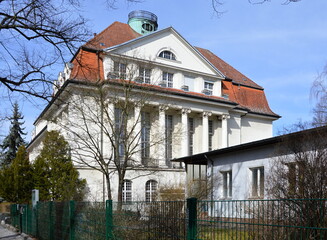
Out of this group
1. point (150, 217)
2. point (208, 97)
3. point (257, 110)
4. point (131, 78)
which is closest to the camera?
point (150, 217)

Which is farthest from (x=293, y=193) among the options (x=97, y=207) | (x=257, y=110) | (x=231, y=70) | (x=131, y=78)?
(x=231, y=70)

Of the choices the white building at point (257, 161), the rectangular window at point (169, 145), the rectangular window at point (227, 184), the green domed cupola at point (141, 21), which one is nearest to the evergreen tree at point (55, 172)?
the rectangular window at point (169, 145)

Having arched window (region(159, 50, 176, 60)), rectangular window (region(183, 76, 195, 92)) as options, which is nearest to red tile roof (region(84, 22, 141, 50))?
arched window (region(159, 50, 176, 60))

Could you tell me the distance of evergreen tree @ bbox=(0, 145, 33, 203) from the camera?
99.1 ft

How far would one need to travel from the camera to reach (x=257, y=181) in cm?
2055

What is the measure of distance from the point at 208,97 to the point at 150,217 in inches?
1294

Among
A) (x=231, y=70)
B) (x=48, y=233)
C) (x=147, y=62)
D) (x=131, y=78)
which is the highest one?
(x=231, y=70)

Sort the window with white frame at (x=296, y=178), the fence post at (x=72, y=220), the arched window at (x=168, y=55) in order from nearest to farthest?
1. the window with white frame at (x=296, y=178)
2. the fence post at (x=72, y=220)
3. the arched window at (x=168, y=55)

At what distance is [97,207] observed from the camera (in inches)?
343

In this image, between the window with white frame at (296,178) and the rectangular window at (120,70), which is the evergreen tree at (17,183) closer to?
the rectangular window at (120,70)

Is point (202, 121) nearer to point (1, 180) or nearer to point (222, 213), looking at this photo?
point (1, 180)

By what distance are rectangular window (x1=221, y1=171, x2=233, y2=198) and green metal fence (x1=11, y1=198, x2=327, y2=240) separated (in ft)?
43.9

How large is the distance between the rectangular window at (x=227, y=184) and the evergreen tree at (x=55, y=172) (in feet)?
37.8

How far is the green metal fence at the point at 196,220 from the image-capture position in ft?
15.2
